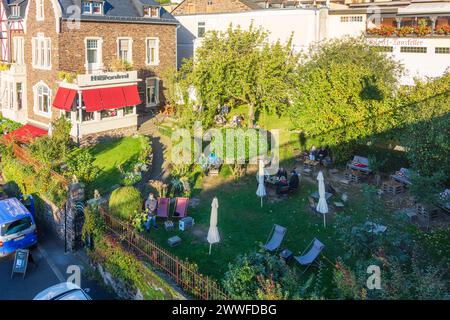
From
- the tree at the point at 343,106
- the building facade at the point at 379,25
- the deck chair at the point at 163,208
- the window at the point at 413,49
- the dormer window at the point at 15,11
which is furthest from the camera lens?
the dormer window at the point at 15,11

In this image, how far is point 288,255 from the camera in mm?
14938

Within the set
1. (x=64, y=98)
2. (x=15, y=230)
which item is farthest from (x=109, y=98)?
(x=15, y=230)

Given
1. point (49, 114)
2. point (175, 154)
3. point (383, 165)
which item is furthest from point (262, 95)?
point (49, 114)

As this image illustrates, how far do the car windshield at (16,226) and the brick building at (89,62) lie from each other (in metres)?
10.6

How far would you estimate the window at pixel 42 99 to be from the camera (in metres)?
32.3

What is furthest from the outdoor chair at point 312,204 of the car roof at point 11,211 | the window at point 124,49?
the window at point 124,49

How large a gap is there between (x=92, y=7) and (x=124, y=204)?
1920 cm

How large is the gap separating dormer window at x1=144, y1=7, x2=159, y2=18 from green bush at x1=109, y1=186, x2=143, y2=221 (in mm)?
21310

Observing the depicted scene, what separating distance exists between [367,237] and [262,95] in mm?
17009

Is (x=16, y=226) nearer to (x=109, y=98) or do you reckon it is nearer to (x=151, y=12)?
(x=109, y=98)

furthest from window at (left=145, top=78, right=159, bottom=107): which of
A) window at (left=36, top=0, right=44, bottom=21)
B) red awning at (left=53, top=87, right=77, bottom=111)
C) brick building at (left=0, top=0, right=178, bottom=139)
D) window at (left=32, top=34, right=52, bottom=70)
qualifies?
window at (left=36, top=0, right=44, bottom=21)

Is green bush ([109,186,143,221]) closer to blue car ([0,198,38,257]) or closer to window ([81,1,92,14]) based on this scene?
blue car ([0,198,38,257])

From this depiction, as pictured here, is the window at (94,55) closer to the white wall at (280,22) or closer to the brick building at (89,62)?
the brick building at (89,62)
